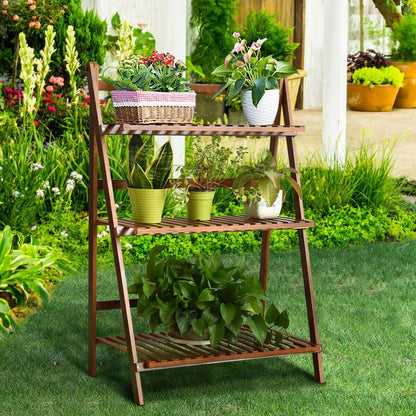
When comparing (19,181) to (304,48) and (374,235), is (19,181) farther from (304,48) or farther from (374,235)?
(304,48)

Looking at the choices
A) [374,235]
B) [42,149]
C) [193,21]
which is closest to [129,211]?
[42,149]

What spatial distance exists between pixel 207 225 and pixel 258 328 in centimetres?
54

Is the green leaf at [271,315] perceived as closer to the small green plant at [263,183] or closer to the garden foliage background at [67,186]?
the small green plant at [263,183]

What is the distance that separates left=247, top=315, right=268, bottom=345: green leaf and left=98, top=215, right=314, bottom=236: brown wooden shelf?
42 centimetres

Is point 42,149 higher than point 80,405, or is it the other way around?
point 42,149

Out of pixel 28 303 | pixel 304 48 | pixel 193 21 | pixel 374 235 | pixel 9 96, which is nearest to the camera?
pixel 28 303

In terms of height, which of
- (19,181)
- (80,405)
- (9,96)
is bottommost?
(80,405)

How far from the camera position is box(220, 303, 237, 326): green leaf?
12.0 feet

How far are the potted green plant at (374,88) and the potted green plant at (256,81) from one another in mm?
10248

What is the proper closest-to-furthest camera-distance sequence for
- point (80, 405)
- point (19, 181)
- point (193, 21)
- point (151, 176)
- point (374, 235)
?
point (80, 405)
point (151, 176)
point (19, 181)
point (374, 235)
point (193, 21)

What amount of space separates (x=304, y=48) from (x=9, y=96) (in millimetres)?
8161

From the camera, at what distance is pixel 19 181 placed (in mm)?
5738

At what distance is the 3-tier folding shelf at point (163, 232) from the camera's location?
11.6 feet

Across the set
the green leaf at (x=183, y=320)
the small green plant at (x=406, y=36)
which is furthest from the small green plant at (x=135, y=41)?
the small green plant at (x=406, y=36)
